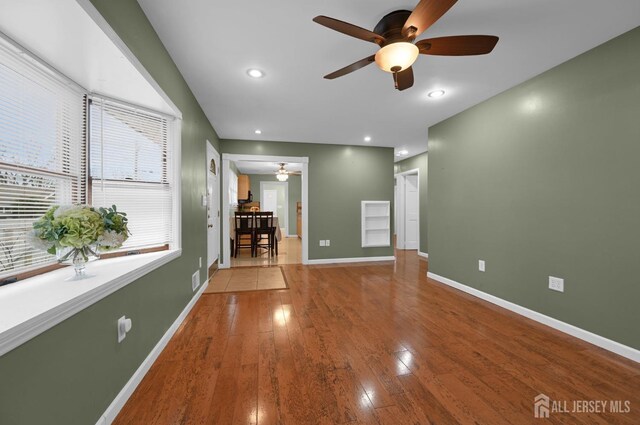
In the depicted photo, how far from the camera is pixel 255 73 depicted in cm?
250

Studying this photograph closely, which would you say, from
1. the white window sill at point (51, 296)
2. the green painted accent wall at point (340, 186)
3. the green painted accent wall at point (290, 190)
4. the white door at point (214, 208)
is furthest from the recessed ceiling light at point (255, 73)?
the green painted accent wall at point (290, 190)

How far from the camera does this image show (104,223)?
1.33 metres

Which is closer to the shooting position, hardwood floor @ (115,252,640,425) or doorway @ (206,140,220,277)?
hardwood floor @ (115,252,640,425)

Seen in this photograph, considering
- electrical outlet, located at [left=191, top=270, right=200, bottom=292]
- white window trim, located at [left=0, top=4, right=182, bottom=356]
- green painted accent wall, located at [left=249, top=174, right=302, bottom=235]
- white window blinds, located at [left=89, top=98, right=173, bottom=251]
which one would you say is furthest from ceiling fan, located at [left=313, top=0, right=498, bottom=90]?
green painted accent wall, located at [left=249, top=174, right=302, bottom=235]

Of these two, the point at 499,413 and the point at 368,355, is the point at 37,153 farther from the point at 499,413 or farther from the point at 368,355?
the point at 499,413

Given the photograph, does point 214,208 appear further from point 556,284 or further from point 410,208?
point 410,208

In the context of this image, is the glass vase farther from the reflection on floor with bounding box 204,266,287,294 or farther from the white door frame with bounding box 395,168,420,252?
the white door frame with bounding box 395,168,420,252

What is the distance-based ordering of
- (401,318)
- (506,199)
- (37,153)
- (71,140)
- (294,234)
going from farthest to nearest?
(294,234)
(506,199)
(401,318)
(71,140)
(37,153)

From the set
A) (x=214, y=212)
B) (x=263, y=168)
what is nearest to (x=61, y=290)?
(x=214, y=212)

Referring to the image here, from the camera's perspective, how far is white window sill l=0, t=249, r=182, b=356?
0.83m

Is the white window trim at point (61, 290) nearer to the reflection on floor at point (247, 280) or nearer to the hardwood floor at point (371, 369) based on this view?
the hardwood floor at point (371, 369)

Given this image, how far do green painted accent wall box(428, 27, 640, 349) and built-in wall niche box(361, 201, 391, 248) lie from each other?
1976 millimetres

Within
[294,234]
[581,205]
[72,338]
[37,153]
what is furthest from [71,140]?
[294,234]

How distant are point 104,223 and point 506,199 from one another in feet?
11.8
